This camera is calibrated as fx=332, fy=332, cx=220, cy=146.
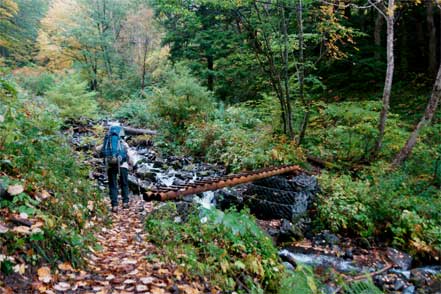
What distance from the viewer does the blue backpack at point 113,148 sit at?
21.5 ft

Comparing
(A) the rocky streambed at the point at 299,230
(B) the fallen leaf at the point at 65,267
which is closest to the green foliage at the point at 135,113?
(A) the rocky streambed at the point at 299,230

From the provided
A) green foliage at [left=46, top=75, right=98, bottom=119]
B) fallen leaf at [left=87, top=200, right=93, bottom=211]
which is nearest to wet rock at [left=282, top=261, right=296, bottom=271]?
fallen leaf at [left=87, top=200, right=93, bottom=211]

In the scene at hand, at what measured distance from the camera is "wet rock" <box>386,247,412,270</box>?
6.89m

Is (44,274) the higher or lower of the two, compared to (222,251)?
higher

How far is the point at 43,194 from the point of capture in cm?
454

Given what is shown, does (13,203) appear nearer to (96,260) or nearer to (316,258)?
(96,260)

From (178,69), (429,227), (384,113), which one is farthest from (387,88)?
(178,69)

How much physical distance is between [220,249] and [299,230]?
361cm

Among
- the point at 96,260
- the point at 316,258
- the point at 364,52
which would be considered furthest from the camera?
the point at 364,52

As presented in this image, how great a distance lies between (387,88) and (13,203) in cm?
1015

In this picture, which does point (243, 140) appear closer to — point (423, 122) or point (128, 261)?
point (423, 122)

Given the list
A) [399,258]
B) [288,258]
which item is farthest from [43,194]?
[399,258]

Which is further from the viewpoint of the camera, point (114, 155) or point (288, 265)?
point (114, 155)

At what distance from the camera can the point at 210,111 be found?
14.2 meters
